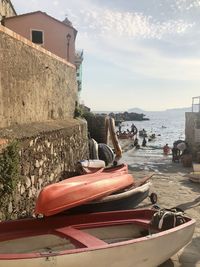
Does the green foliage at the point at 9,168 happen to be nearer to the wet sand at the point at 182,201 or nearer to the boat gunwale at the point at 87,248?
the boat gunwale at the point at 87,248

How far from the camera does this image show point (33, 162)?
7.50 metres

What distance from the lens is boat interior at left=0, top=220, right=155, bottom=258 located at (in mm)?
5539

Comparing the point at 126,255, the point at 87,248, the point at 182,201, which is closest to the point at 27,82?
the point at 87,248

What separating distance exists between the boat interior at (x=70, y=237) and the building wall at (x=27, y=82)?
224 cm

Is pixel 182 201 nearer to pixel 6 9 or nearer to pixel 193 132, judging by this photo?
pixel 193 132

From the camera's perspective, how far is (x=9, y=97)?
24.1ft

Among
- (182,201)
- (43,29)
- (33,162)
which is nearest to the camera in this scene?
(33,162)

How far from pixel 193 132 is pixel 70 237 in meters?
19.0

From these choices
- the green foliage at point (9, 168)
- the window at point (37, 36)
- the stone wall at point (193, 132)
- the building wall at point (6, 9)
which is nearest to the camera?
the green foliage at point (9, 168)

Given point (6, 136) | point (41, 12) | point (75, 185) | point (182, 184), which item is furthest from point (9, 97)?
point (41, 12)

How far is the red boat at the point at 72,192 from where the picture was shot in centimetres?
609

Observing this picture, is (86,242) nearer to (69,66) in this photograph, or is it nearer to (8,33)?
(8,33)

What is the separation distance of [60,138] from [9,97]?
9.12 feet

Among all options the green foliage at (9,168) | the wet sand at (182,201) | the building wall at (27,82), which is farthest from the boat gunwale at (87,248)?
the building wall at (27,82)
